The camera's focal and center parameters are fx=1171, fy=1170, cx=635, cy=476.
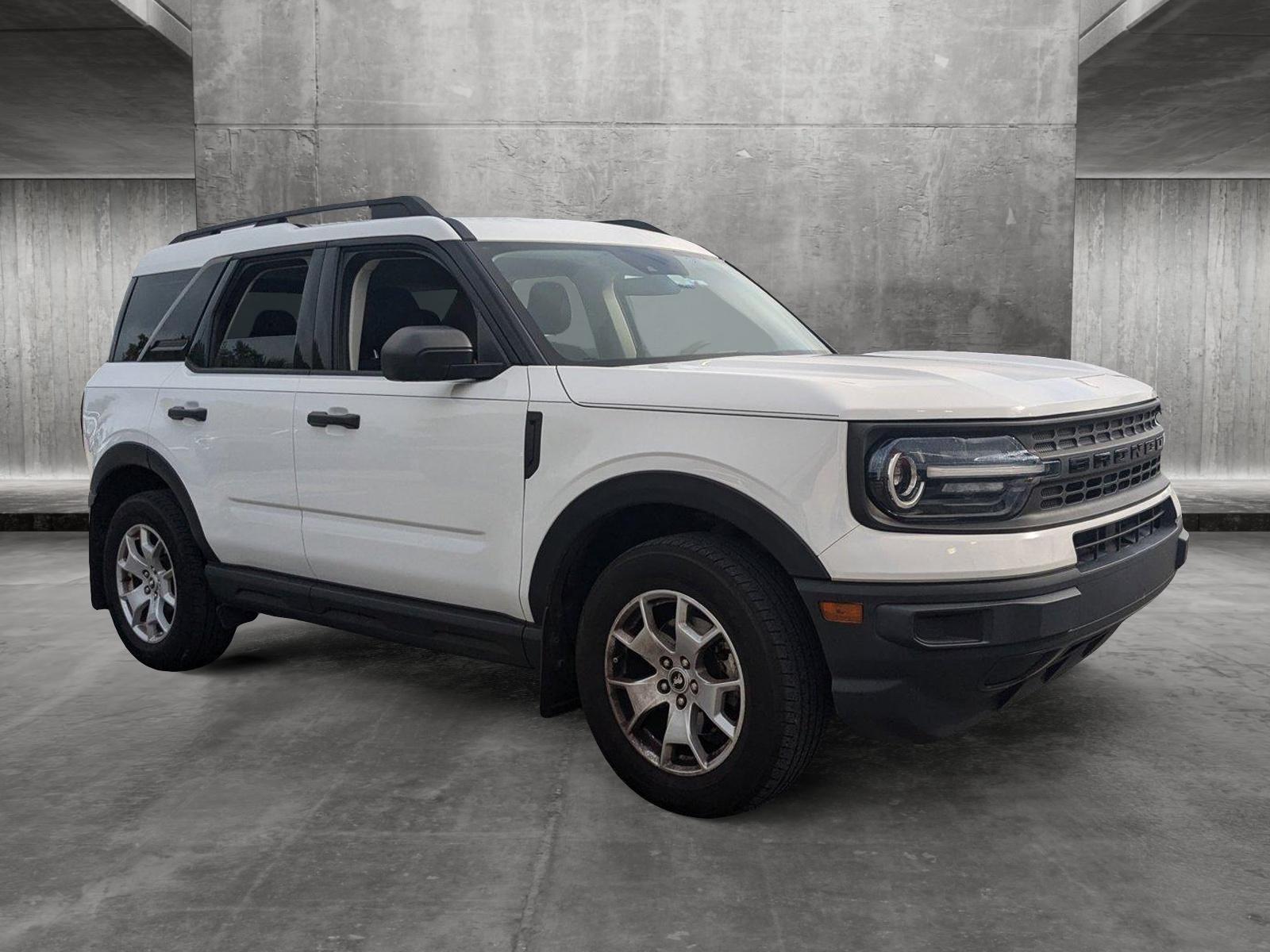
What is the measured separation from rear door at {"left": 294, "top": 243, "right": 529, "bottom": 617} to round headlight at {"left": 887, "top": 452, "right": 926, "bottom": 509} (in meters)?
1.26

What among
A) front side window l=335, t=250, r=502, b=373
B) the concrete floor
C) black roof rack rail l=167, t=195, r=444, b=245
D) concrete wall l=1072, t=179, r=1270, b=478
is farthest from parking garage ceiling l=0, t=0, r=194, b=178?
concrete wall l=1072, t=179, r=1270, b=478

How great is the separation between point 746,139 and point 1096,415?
6001 mm

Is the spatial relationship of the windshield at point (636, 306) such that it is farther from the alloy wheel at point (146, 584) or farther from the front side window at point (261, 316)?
the alloy wheel at point (146, 584)

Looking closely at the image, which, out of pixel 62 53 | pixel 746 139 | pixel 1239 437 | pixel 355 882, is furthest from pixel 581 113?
pixel 1239 437

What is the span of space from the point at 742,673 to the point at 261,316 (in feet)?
9.03

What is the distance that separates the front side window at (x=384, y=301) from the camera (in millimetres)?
4238

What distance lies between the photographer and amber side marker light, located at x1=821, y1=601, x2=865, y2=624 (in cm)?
311

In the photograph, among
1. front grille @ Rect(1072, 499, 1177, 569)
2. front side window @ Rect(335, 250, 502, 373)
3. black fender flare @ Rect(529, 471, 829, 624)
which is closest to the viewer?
black fender flare @ Rect(529, 471, 829, 624)

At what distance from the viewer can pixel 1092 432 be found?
353cm

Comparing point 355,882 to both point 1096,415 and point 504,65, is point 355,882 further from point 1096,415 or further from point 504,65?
point 504,65

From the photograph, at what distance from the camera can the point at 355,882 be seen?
3084mm

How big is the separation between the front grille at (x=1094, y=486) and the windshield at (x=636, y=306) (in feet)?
4.25

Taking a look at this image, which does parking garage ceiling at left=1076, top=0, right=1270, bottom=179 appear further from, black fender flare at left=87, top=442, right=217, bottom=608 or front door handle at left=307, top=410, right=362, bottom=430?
black fender flare at left=87, top=442, right=217, bottom=608

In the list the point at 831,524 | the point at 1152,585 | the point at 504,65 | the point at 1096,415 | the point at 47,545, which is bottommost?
the point at 47,545
